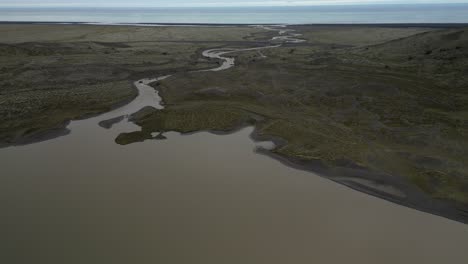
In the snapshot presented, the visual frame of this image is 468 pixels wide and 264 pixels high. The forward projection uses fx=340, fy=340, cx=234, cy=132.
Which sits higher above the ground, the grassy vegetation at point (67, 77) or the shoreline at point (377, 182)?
the grassy vegetation at point (67, 77)

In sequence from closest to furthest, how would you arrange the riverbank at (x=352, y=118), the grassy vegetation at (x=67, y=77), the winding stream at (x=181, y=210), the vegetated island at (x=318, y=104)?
1. the winding stream at (x=181, y=210)
2. the riverbank at (x=352, y=118)
3. the vegetated island at (x=318, y=104)
4. the grassy vegetation at (x=67, y=77)

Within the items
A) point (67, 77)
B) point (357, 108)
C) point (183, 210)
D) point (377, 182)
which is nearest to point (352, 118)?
point (357, 108)

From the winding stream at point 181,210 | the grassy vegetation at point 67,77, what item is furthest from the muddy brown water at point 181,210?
the grassy vegetation at point 67,77

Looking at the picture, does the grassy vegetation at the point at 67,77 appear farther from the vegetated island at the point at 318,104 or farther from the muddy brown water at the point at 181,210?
A: the muddy brown water at the point at 181,210

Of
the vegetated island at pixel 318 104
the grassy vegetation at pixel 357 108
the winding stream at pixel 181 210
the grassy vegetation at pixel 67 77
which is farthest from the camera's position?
the grassy vegetation at pixel 67 77

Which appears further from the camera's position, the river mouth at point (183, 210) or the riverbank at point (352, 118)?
the riverbank at point (352, 118)

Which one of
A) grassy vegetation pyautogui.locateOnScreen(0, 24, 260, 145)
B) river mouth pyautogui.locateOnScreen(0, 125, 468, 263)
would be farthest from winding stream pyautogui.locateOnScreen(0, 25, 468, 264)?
grassy vegetation pyautogui.locateOnScreen(0, 24, 260, 145)

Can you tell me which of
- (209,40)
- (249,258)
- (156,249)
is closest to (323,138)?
(249,258)

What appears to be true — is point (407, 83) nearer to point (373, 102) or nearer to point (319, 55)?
point (373, 102)
